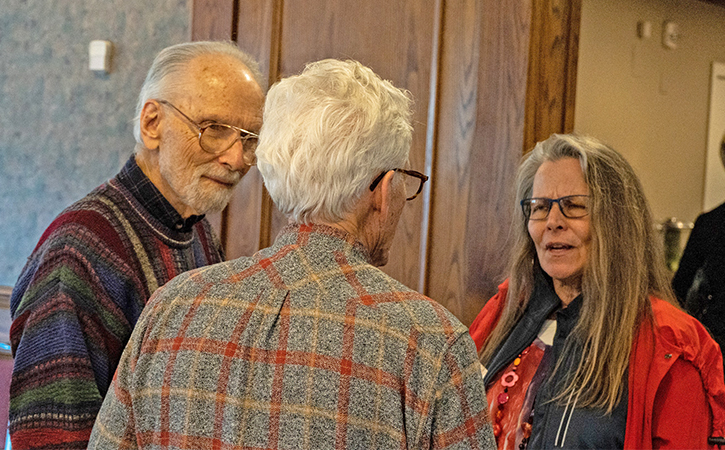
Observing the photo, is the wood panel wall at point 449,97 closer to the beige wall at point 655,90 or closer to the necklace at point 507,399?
the necklace at point 507,399

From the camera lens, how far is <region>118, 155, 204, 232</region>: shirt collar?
4.91ft

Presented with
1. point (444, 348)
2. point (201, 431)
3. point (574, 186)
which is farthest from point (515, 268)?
point (201, 431)

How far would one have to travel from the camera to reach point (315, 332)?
913 millimetres

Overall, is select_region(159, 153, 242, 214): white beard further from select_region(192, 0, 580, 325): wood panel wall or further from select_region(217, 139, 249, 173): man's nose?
select_region(192, 0, 580, 325): wood panel wall

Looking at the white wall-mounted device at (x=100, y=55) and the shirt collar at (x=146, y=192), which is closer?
the shirt collar at (x=146, y=192)

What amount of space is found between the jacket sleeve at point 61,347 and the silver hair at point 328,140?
50 centimetres

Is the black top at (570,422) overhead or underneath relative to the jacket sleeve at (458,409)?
underneath

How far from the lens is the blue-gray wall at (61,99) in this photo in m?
2.73

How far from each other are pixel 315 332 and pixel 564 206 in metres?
0.98

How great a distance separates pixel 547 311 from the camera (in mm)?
1742

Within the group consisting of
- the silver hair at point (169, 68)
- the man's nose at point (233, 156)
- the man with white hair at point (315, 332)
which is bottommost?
the man with white hair at point (315, 332)

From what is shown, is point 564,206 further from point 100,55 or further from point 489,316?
point 100,55

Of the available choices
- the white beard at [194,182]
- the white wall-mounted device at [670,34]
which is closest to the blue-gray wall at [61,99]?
the white beard at [194,182]

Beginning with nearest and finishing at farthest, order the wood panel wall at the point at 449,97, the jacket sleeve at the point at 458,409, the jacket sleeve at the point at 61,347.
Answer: the jacket sleeve at the point at 458,409 → the jacket sleeve at the point at 61,347 → the wood panel wall at the point at 449,97
